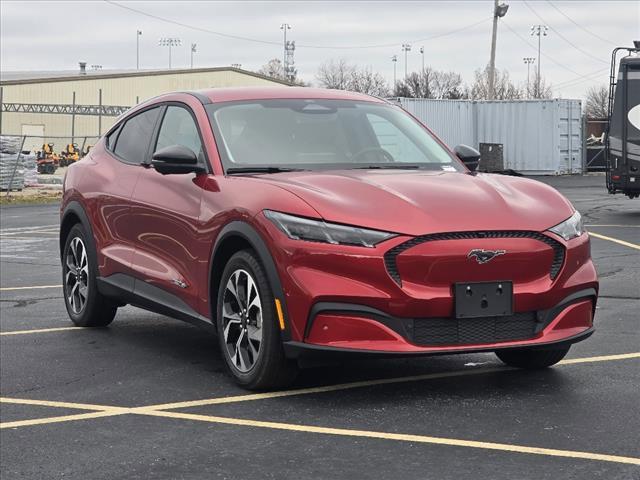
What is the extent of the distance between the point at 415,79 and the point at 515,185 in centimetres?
12269

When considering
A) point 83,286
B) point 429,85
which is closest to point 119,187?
point 83,286

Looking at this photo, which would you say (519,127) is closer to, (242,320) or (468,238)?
(242,320)

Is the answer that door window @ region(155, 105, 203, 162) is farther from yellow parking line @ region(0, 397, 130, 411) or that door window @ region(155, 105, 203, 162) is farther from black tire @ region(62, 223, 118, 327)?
yellow parking line @ region(0, 397, 130, 411)

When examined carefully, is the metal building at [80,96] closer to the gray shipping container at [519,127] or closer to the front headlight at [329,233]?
the gray shipping container at [519,127]

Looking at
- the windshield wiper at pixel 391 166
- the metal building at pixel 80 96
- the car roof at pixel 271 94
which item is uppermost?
the metal building at pixel 80 96

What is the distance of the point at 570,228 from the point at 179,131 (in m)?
2.75

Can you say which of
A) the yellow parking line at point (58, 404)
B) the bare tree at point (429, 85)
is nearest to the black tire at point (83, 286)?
the yellow parking line at point (58, 404)

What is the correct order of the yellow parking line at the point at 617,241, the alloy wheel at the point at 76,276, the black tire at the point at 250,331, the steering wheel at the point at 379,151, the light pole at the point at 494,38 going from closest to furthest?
1. the black tire at the point at 250,331
2. the steering wheel at the point at 379,151
3. the alloy wheel at the point at 76,276
4. the yellow parking line at the point at 617,241
5. the light pole at the point at 494,38

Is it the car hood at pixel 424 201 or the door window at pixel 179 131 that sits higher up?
the door window at pixel 179 131

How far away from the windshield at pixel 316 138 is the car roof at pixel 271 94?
0.21 ft

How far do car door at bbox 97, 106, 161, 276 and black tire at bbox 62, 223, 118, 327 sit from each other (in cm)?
22

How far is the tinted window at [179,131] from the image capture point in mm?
7449

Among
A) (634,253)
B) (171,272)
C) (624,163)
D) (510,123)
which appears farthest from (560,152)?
(171,272)

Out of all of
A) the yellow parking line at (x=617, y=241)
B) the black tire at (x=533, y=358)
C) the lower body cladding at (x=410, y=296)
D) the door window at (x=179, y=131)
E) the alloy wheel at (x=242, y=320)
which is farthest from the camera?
the yellow parking line at (x=617, y=241)
